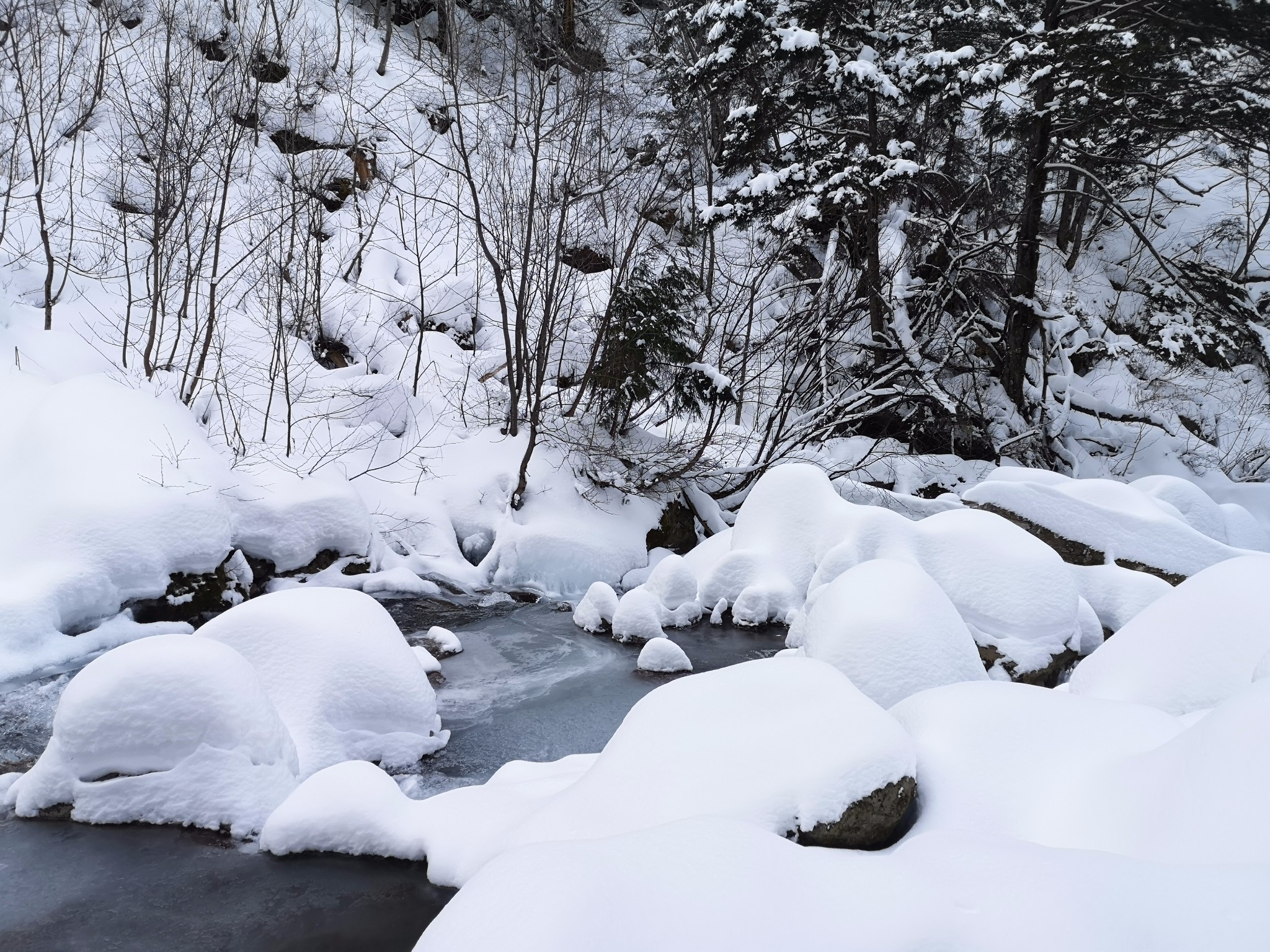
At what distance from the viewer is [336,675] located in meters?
5.27

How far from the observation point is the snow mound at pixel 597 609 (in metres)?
8.49

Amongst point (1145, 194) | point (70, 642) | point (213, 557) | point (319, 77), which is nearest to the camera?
point (70, 642)

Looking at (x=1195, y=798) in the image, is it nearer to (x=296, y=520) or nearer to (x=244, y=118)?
(x=296, y=520)

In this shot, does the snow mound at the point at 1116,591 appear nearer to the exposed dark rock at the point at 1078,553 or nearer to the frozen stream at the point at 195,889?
the exposed dark rock at the point at 1078,553

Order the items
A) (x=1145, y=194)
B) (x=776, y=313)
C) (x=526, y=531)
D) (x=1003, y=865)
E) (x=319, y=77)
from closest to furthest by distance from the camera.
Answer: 1. (x=1003, y=865)
2. (x=526, y=531)
3. (x=776, y=313)
4. (x=319, y=77)
5. (x=1145, y=194)

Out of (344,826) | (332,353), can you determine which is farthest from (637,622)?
(332,353)

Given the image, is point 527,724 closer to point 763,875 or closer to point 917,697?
point 917,697

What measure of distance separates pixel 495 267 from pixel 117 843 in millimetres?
8559

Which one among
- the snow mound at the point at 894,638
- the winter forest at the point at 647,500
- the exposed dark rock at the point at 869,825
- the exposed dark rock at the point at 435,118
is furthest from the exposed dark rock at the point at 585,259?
the exposed dark rock at the point at 869,825

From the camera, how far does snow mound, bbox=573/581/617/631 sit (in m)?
8.49

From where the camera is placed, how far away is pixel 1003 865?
2354 mm

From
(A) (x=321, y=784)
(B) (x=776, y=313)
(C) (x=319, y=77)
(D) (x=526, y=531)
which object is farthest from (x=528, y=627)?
(C) (x=319, y=77)

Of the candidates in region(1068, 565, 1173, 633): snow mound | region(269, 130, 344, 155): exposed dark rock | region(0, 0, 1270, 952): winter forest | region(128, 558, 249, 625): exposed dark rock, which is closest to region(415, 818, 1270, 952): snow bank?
region(0, 0, 1270, 952): winter forest

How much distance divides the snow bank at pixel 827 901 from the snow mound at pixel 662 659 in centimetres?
480
